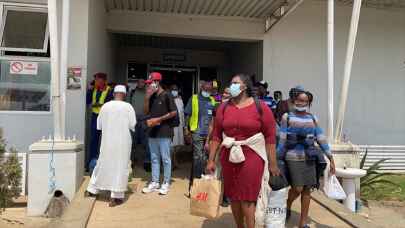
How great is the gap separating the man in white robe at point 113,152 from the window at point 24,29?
2416mm

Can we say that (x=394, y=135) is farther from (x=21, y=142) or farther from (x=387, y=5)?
(x=21, y=142)

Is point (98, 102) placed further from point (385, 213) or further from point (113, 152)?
point (385, 213)

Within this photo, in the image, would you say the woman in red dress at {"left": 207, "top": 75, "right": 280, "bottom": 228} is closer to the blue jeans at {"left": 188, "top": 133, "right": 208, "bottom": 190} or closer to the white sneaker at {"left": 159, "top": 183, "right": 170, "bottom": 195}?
the blue jeans at {"left": 188, "top": 133, "right": 208, "bottom": 190}

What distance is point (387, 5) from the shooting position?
461 inches

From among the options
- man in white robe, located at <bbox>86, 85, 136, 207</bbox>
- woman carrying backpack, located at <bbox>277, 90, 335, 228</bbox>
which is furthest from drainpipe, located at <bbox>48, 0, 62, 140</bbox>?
woman carrying backpack, located at <bbox>277, 90, 335, 228</bbox>

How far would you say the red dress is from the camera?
4.57 metres

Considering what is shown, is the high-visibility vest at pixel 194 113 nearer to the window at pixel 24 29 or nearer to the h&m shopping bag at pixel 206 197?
the h&m shopping bag at pixel 206 197

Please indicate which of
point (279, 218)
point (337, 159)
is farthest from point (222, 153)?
point (337, 159)

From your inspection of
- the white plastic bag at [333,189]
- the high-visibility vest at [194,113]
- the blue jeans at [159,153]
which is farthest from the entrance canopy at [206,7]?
the white plastic bag at [333,189]

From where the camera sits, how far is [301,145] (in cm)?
534

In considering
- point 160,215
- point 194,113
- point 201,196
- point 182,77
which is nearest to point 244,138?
point 201,196

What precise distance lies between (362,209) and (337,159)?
108 cm

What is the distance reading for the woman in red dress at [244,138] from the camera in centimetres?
458

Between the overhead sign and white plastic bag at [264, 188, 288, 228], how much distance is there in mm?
4958
